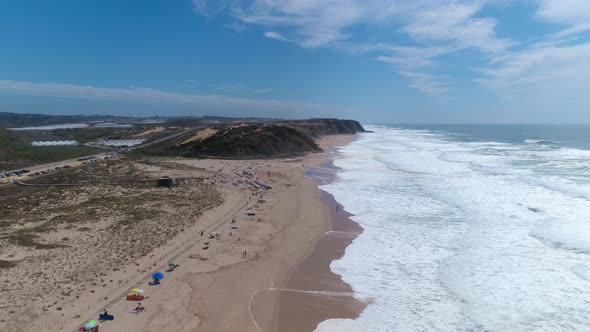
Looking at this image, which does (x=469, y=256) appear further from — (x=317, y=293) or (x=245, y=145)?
(x=245, y=145)

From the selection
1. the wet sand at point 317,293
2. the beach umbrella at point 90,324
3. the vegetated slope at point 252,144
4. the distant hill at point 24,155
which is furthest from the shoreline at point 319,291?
the vegetated slope at point 252,144

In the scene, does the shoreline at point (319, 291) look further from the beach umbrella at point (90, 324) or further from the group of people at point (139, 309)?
the beach umbrella at point (90, 324)

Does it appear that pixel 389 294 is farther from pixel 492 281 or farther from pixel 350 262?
pixel 492 281

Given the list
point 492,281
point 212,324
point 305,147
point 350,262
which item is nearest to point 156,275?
point 212,324

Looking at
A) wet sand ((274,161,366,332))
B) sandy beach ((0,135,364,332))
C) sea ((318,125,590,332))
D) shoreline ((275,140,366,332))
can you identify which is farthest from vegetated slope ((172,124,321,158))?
wet sand ((274,161,366,332))

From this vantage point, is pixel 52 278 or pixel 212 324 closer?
pixel 212 324
